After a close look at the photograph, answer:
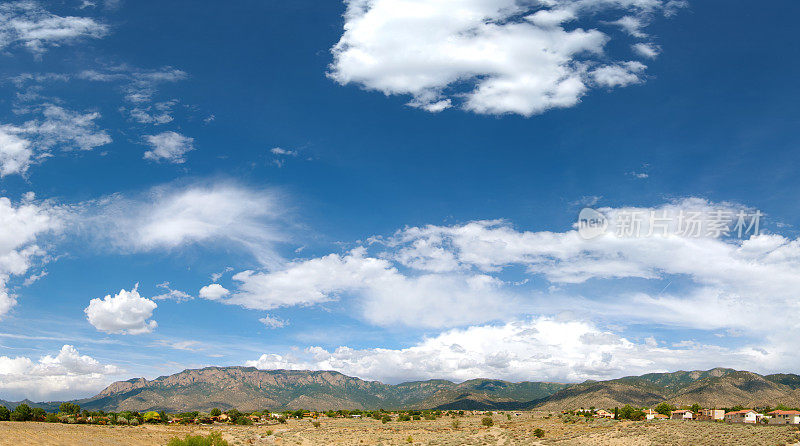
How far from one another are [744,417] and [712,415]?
12.4m

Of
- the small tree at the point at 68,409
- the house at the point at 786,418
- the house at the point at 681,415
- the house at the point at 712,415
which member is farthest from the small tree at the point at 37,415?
the house at the point at 786,418

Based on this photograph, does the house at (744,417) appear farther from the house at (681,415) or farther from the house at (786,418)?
the house at (681,415)

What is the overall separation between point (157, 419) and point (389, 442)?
62.8m

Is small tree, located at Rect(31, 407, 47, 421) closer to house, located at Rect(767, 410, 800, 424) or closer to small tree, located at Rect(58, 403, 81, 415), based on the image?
small tree, located at Rect(58, 403, 81, 415)

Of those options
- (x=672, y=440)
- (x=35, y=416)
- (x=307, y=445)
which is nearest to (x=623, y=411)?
(x=672, y=440)

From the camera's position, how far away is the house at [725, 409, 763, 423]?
9094 cm

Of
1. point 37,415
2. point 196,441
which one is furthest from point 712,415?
point 37,415

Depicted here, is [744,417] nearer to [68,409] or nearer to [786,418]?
[786,418]

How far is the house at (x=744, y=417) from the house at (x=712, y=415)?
1.22 m

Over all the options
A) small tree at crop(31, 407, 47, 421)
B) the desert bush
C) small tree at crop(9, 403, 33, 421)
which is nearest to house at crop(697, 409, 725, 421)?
the desert bush

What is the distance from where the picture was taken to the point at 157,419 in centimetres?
10606

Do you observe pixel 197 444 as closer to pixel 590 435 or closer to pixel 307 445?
pixel 307 445

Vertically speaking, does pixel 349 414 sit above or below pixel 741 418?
below

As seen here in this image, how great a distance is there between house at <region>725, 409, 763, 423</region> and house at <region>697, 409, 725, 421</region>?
1222 mm
